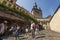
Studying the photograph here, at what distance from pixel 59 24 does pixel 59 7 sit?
2821 millimetres

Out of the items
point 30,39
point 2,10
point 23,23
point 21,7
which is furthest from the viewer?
point 21,7

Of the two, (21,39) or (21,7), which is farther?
(21,7)

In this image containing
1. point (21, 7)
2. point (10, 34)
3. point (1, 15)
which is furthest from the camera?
point (21, 7)

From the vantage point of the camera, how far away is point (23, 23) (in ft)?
101

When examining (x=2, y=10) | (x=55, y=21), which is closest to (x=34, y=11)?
(x=55, y=21)

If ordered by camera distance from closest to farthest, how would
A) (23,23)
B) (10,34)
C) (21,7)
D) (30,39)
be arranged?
(30,39) → (10,34) → (23,23) → (21,7)

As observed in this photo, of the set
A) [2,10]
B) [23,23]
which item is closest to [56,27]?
[23,23]

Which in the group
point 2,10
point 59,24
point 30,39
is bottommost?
point 30,39

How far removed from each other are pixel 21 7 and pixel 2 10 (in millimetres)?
10633

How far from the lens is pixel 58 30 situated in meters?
31.6

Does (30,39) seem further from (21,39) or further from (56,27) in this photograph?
(56,27)

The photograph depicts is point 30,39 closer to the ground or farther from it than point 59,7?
closer to the ground

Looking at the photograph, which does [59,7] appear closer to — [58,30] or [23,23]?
[58,30]

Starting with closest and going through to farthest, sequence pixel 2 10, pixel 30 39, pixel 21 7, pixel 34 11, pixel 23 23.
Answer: pixel 30 39 → pixel 2 10 → pixel 23 23 → pixel 21 7 → pixel 34 11
